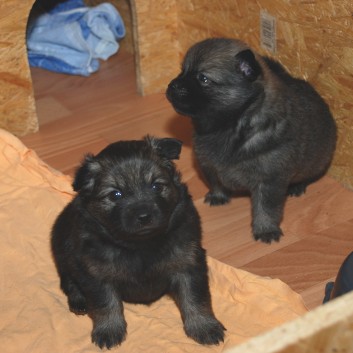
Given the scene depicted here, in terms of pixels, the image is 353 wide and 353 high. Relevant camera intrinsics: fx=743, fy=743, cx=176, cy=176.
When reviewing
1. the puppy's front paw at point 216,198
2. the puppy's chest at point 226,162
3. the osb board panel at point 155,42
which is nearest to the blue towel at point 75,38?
the osb board panel at point 155,42

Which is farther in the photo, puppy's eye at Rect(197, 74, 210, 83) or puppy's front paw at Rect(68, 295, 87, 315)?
puppy's eye at Rect(197, 74, 210, 83)

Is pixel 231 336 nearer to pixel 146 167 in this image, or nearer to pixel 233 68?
pixel 146 167

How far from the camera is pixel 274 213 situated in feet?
12.0

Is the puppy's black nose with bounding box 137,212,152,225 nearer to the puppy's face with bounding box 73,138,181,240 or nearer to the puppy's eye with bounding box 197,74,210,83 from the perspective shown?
the puppy's face with bounding box 73,138,181,240

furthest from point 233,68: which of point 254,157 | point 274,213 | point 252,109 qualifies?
point 274,213

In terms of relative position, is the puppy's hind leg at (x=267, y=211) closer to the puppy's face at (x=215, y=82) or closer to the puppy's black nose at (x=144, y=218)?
the puppy's face at (x=215, y=82)

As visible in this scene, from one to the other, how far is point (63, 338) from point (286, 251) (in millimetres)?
1167

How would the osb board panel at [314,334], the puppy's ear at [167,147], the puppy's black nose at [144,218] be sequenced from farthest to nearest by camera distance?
the puppy's ear at [167,147] < the puppy's black nose at [144,218] < the osb board panel at [314,334]

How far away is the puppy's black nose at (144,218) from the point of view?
2.67 metres

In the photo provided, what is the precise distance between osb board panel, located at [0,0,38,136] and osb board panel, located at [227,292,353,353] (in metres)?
3.08

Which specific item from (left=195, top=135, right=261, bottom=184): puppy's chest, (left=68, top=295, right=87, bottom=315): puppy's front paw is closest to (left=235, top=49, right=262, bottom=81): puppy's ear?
(left=195, top=135, right=261, bottom=184): puppy's chest

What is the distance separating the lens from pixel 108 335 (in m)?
3.04

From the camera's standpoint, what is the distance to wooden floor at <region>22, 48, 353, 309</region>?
3.54 metres

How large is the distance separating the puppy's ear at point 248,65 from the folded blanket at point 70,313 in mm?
882
